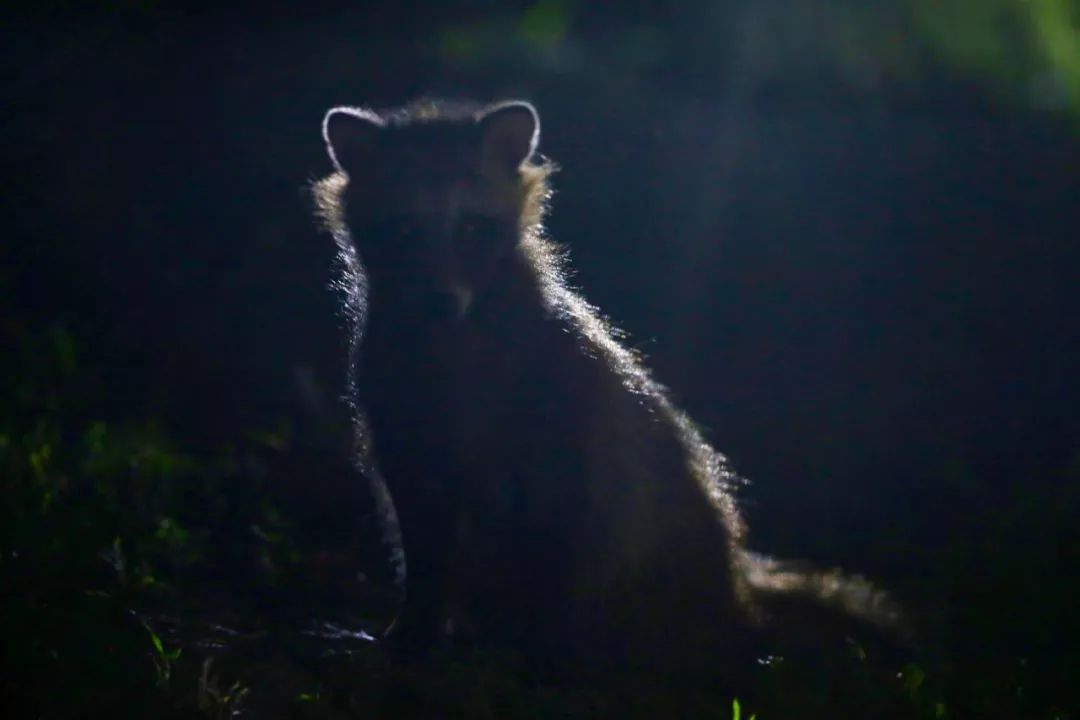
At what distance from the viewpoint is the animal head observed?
4051mm

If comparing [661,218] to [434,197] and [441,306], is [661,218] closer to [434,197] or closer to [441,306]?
[434,197]

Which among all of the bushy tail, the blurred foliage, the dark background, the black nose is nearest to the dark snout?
the black nose

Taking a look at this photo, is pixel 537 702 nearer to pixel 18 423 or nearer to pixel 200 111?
pixel 18 423

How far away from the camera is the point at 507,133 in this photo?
441 cm

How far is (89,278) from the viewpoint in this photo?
698 cm

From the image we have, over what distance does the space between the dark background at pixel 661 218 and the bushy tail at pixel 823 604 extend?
4.95 ft

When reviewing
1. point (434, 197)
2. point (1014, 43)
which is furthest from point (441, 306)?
point (1014, 43)

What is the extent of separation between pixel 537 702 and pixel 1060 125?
418 cm

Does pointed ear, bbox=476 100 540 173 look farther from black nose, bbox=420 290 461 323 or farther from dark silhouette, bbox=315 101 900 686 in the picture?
black nose, bbox=420 290 461 323

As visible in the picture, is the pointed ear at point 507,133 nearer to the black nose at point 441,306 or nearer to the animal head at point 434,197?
the animal head at point 434,197

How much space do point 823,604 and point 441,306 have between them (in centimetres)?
141

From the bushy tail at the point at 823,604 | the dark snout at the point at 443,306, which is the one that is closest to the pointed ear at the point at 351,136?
the dark snout at the point at 443,306

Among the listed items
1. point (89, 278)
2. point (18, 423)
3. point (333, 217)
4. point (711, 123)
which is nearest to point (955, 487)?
point (711, 123)

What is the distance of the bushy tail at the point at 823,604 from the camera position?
3.80 m
